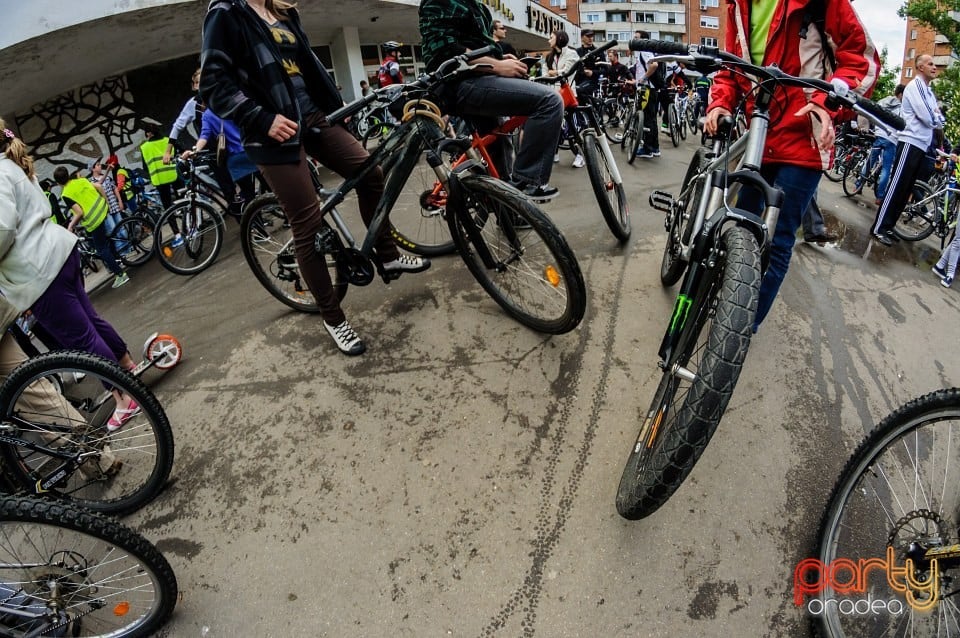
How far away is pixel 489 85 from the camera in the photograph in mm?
2928

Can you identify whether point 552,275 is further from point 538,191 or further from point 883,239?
point 883,239

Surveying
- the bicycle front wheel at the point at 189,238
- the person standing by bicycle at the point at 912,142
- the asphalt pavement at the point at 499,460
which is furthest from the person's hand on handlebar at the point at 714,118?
the bicycle front wheel at the point at 189,238

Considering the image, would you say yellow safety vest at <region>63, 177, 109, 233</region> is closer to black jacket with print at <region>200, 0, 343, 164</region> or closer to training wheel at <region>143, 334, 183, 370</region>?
training wheel at <region>143, 334, 183, 370</region>

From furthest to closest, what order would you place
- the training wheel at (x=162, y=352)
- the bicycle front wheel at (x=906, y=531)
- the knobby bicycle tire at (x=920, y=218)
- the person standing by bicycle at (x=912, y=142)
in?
the knobby bicycle tire at (x=920, y=218) < the person standing by bicycle at (x=912, y=142) < the training wheel at (x=162, y=352) < the bicycle front wheel at (x=906, y=531)

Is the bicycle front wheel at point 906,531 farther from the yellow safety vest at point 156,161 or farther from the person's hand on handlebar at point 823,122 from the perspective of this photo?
the yellow safety vest at point 156,161

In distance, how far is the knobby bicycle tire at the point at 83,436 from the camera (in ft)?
6.80

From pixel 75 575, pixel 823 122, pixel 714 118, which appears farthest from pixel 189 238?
pixel 823 122

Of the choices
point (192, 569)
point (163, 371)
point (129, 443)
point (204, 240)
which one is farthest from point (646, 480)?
point (204, 240)

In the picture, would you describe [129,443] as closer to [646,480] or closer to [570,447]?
[570,447]

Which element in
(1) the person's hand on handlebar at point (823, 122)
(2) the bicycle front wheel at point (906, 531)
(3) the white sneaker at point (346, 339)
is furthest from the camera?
(3) the white sneaker at point (346, 339)

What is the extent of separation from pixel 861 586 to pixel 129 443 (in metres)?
3.30

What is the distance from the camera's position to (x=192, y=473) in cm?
238

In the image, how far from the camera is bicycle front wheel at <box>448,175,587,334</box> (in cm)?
237

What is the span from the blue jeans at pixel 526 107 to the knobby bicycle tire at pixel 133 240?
229 inches
